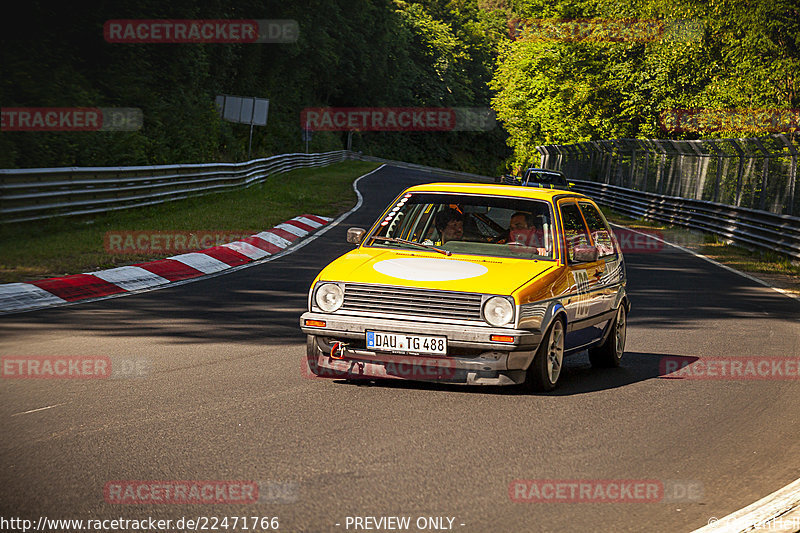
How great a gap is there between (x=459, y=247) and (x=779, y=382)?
2947mm

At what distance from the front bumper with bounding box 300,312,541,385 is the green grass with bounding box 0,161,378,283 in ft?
21.0

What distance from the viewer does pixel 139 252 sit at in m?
15.9

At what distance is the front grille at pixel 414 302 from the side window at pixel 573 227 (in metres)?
1.45

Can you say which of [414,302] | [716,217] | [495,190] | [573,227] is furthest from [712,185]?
[414,302]

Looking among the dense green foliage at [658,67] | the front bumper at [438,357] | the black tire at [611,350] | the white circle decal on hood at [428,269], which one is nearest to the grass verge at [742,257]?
the black tire at [611,350]

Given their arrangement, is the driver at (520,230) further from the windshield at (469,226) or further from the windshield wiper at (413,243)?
the windshield wiper at (413,243)

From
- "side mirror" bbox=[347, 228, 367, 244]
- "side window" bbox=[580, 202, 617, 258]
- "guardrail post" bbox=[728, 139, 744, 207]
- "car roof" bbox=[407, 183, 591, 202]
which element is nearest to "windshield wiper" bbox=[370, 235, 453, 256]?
"side mirror" bbox=[347, 228, 367, 244]

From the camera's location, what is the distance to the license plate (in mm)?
7332

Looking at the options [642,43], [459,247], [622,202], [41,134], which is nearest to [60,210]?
[41,134]

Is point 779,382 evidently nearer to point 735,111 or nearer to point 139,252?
point 139,252

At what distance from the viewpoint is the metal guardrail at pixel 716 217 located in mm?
22891

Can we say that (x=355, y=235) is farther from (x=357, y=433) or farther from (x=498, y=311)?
(x=357, y=433)

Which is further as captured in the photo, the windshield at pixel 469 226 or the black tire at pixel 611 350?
the black tire at pixel 611 350

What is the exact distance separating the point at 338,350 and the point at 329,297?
0.40 metres
